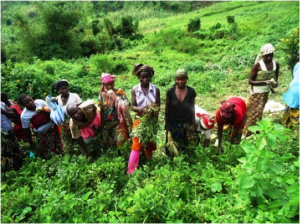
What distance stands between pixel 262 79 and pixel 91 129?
9.70ft

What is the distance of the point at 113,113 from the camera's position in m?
3.61

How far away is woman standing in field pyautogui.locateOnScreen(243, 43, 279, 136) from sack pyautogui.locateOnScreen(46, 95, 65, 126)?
319cm

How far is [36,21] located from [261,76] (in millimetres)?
20803

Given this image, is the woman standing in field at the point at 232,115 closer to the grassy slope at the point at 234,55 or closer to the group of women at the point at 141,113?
the group of women at the point at 141,113

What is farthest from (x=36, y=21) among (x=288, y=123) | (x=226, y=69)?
(x=288, y=123)

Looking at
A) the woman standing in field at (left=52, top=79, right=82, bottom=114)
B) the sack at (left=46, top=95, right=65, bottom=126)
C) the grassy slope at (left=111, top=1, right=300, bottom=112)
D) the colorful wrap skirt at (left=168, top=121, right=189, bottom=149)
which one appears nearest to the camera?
the colorful wrap skirt at (left=168, top=121, right=189, bottom=149)

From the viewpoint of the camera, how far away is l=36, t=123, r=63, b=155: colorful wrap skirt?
3841mm

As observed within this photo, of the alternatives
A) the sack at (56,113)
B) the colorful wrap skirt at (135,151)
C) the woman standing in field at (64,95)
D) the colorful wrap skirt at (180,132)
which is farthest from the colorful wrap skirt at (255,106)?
the sack at (56,113)

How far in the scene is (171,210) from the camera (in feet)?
6.77

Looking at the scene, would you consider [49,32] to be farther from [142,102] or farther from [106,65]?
[142,102]

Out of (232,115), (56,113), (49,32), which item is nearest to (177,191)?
(232,115)

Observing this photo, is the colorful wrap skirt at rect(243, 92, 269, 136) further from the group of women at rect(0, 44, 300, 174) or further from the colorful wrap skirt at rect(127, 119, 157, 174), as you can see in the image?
the colorful wrap skirt at rect(127, 119, 157, 174)

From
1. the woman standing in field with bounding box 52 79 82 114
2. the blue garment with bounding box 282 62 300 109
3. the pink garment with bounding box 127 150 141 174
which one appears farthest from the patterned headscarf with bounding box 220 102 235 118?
the woman standing in field with bounding box 52 79 82 114

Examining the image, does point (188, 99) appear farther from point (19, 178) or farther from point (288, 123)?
point (19, 178)
